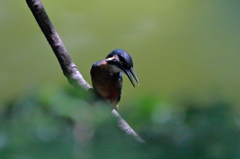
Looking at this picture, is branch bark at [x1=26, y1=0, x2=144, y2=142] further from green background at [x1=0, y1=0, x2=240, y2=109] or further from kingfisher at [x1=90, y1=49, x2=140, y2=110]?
green background at [x1=0, y1=0, x2=240, y2=109]

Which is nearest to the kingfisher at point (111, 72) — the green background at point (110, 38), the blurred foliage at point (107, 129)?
the green background at point (110, 38)

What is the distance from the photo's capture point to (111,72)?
1.51 m

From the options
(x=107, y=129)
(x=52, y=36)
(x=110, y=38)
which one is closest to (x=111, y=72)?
(x=52, y=36)

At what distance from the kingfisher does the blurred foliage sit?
3.76 feet

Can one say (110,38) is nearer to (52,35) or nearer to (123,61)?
(123,61)

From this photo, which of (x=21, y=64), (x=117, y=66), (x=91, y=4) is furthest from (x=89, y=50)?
(x=117, y=66)

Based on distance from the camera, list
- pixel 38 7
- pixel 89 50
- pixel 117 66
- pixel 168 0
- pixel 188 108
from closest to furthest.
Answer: pixel 188 108
pixel 38 7
pixel 117 66
pixel 168 0
pixel 89 50

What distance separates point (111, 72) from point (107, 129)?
1.31m

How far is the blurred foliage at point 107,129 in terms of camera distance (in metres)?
0.19

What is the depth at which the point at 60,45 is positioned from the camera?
4.03ft

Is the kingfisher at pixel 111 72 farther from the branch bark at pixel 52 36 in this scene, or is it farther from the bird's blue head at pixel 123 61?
the branch bark at pixel 52 36

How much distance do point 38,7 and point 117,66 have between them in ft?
1.38

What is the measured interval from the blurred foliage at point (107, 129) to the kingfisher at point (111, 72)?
3.76 ft

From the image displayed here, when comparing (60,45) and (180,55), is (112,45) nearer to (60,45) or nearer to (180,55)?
(180,55)
